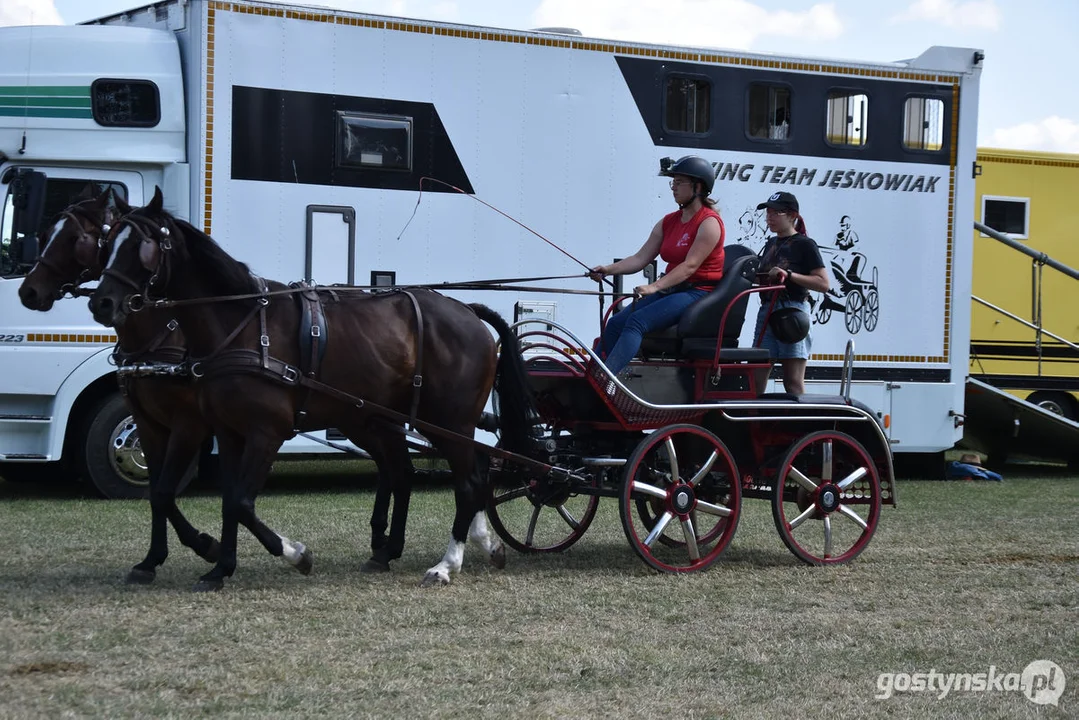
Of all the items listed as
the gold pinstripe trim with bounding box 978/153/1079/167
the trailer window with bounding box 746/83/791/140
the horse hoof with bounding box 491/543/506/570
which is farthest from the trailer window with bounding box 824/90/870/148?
the horse hoof with bounding box 491/543/506/570

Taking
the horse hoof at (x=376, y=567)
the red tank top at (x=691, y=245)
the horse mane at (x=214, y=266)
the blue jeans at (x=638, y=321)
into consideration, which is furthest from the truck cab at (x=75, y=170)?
the red tank top at (x=691, y=245)

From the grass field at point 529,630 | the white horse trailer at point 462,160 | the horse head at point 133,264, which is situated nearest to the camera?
the grass field at point 529,630

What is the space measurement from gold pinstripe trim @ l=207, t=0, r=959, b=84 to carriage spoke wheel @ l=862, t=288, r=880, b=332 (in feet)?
6.51

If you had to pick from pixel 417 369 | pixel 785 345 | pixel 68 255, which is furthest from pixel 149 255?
pixel 785 345

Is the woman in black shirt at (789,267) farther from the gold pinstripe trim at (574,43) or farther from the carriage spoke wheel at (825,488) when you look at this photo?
the gold pinstripe trim at (574,43)

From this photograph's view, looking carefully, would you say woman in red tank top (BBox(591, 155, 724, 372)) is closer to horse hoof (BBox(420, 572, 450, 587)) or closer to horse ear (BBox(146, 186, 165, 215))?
horse hoof (BBox(420, 572, 450, 587))

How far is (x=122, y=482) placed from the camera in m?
10.5

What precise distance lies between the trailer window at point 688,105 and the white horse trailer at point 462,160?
2 centimetres

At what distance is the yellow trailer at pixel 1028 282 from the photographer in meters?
15.2

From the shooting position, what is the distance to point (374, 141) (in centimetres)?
1086

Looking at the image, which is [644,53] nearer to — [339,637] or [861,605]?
[861,605]

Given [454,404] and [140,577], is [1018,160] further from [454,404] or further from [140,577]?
[140,577]

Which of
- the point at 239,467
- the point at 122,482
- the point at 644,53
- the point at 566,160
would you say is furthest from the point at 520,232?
the point at 239,467

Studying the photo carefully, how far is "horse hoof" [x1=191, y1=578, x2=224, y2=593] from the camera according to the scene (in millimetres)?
6492
